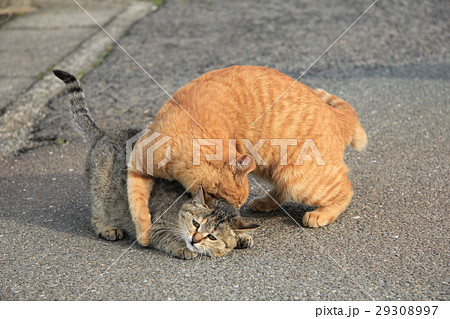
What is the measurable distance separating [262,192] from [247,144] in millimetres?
813

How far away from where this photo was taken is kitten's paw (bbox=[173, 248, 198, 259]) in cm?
399

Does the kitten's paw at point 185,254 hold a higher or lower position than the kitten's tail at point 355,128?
lower

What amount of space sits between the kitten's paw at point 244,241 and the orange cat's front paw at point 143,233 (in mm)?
687

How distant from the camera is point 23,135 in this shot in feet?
19.8

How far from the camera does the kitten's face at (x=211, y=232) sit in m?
3.97

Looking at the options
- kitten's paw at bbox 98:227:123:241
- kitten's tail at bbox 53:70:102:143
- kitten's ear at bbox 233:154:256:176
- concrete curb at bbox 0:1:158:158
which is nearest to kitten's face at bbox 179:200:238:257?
kitten's ear at bbox 233:154:256:176

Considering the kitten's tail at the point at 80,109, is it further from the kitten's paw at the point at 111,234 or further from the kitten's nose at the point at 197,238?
the kitten's nose at the point at 197,238

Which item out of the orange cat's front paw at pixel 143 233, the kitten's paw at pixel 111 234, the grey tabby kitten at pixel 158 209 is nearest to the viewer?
the grey tabby kitten at pixel 158 209

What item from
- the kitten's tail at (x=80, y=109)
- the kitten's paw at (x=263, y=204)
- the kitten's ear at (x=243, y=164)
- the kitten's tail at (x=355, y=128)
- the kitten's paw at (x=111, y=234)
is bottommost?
the kitten's paw at (x=263, y=204)

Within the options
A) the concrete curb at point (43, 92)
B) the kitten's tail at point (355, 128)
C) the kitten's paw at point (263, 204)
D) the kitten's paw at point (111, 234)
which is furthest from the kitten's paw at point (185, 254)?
the concrete curb at point (43, 92)

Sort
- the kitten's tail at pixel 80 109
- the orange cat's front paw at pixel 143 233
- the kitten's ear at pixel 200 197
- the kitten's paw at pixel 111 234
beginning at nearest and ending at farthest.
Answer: the kitten's ear at pixel 200 197
the orange cat's front paw at pixel 143 233
the kitten's paw at pixel 111 234
the kitten's tail at pixel 80 109

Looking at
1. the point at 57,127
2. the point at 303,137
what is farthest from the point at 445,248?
the point at 57,127

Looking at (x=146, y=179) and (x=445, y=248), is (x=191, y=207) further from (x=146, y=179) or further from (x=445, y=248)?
(x=445, y=248)

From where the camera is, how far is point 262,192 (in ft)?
16.6
